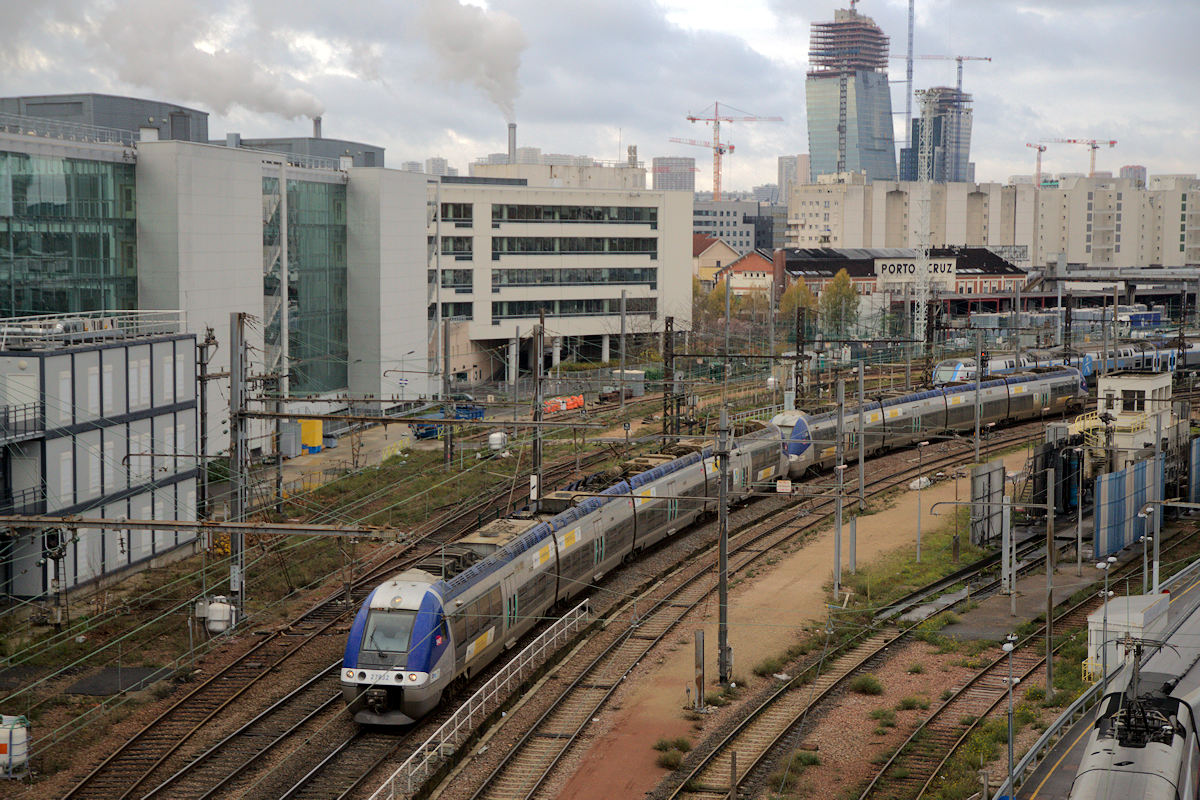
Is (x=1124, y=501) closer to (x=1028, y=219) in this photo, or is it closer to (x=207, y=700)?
(x=207, y=700)

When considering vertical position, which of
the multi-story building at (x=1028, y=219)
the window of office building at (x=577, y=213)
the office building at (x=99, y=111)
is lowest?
the window of office building at (x=577, y=213)

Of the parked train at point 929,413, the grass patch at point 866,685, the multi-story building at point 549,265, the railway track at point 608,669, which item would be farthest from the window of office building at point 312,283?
the grass patch at point 866,685

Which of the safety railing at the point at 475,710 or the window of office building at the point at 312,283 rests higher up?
the window of office building at the point at 312,283

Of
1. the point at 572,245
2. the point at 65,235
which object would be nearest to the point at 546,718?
the point at 65,235

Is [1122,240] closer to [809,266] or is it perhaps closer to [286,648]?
[809,266]

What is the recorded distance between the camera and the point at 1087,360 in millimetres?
63000

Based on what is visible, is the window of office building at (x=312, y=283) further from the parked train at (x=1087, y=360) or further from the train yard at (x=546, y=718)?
the parked train at (x=1087, y=360)

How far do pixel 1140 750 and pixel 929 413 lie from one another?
34.1m

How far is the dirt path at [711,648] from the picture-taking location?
67.7 ft

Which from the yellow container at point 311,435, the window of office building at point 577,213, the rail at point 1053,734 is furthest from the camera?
the window of office building at point 577,213

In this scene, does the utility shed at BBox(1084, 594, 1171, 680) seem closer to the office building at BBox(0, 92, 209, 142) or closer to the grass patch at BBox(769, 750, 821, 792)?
the grass patch at BBox(769, 750, 821, 792)

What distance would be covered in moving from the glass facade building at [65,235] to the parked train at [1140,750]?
117ft

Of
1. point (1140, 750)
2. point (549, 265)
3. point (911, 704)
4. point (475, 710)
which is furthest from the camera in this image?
point (549, 265)

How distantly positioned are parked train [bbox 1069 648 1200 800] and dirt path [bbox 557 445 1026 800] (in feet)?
22.5
